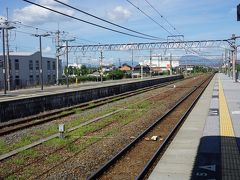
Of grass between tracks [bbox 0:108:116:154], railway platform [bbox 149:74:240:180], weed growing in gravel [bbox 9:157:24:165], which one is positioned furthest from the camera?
grass between tracks [bbox 0:108:116:154]

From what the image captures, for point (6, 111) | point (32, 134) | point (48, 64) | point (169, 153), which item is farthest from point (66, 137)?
point (48, 64)

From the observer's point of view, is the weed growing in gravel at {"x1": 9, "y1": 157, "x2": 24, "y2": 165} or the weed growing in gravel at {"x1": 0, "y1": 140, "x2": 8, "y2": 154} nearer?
the weed growing in gravel at {"x1": 9, "y1": 157, "x2": 24, "y2": 165}

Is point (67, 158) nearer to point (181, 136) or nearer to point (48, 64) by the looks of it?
point (181, 136)

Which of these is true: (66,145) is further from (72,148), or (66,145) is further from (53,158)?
(53,158)

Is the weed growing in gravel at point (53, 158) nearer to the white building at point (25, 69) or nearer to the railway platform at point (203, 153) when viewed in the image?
the railway platform at point (203, 153)

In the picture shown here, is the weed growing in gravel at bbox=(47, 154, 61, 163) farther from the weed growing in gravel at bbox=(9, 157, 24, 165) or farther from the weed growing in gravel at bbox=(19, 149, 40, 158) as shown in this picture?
the weed growing in gravel at bbox=(9, 157, 24, 165)

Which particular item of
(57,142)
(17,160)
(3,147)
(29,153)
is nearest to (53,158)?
(17,160)

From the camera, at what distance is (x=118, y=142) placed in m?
13.6

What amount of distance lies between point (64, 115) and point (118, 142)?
9.03 metres

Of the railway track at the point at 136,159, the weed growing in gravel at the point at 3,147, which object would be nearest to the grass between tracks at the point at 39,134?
the weed growing in gravel at the point at 3,147

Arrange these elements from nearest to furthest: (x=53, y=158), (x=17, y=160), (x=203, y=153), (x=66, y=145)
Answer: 1. (x=17, y=160)
2. (x=53, y=158)
3. (x=203, y=153)
4. (x=66, y=145)

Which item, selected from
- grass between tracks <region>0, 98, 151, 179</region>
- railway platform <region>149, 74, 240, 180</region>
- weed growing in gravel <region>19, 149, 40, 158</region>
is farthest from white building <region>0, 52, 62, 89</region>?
weed growing in gravel <region>19, 149, 40, 158</region>

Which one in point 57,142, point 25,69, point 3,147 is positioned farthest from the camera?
point 25,69

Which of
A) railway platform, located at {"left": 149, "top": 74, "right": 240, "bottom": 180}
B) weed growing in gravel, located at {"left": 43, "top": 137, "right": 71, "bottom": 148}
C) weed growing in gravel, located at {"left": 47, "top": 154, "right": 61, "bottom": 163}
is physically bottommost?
weed growing in gravel, located at {"left": 43, "top": 137, "right": 71, "bottom": 148}
